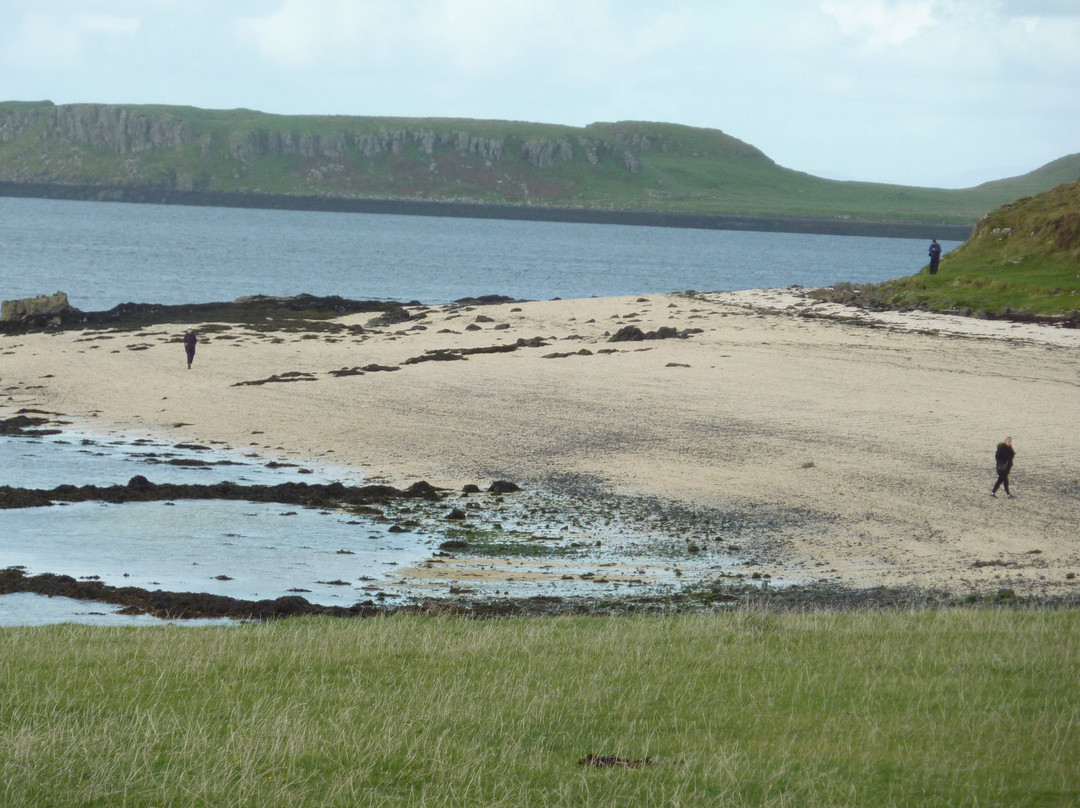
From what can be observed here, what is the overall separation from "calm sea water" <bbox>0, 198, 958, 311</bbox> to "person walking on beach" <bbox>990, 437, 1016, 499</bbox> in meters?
58.8

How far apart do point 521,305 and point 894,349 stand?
23309mm

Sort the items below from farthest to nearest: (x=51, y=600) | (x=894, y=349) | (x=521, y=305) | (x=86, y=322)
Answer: (x=521, y=305)
(x=86, y=322)
(x=894, y=349)
(x=51, y=600)

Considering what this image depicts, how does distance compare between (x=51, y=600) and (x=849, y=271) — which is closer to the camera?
(x=51, y=600)

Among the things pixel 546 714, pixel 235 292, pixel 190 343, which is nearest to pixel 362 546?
pixel 546 714

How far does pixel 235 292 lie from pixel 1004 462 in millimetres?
69567

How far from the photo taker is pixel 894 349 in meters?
44.1

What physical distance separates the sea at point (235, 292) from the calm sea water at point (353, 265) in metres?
0.33

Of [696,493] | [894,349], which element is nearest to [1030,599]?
[696,493]

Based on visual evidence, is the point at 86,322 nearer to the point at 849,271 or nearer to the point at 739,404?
the point at 739,404

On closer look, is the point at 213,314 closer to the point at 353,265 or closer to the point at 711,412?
the point at 711,412

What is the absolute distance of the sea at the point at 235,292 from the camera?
2062 centimetres

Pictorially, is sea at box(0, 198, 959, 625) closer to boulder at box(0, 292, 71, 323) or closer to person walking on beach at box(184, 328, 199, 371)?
boulder at box(0, 292, 71, 323)

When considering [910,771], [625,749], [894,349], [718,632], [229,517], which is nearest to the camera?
[910,771]

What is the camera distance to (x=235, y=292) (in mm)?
85500
